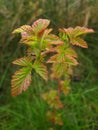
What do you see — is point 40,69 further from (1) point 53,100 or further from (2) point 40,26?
(1) point 53,100

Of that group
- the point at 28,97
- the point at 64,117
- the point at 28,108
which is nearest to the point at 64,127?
the point at 64,117

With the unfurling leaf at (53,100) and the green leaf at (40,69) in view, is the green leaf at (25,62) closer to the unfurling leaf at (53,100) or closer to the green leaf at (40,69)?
the green leaf at (40,69)

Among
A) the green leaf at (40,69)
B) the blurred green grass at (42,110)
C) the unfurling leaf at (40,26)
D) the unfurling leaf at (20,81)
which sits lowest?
the blurred green grass at (42,110)

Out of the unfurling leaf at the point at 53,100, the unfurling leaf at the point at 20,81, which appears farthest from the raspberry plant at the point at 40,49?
the unfurling leaf at the point at 53,100

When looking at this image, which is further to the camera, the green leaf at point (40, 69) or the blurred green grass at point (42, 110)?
the blurred green grass at point (42, 110)

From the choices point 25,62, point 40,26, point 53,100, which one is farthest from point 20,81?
point 53,100

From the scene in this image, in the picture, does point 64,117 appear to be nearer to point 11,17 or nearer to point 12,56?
point 12,56
